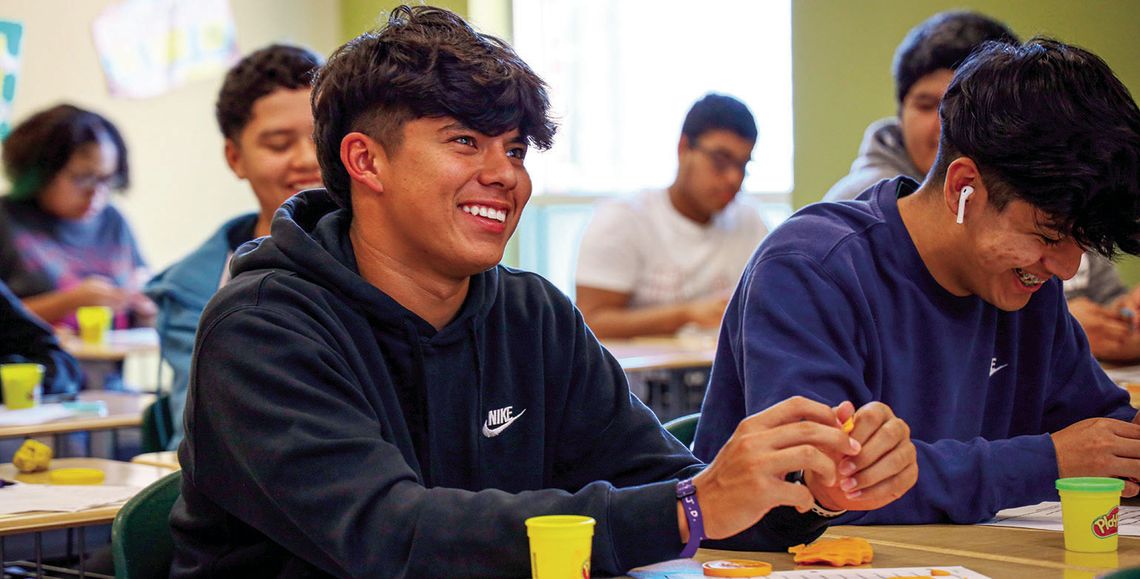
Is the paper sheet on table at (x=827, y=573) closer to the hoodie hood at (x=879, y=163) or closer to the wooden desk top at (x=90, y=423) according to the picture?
the wooden desk top at (x=90, y=423)

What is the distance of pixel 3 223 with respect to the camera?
5473mm

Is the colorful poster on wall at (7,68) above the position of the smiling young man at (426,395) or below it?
above

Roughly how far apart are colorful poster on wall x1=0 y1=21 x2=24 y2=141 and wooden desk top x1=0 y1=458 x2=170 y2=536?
4.64 metres

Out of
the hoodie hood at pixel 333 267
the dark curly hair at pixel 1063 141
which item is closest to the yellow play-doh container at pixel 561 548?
the hoodie hood at pixel 333 267

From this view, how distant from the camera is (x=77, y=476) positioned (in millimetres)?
2379

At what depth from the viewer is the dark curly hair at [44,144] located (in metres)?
5.46

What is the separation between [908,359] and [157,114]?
20.3 feet

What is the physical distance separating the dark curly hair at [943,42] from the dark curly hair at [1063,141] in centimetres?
126

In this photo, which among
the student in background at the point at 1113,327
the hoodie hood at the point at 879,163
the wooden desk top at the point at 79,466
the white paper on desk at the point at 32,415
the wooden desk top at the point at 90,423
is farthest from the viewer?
the hoodie hood at the point at 879,163

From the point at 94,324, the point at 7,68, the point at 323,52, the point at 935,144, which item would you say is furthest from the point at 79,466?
the point at 323,52

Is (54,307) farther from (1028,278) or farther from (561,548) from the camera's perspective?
(561,548)

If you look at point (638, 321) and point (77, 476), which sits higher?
point (77, 476)

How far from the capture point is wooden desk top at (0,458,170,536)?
1945 mm

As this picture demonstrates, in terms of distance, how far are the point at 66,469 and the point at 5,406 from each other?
954 millimetres
